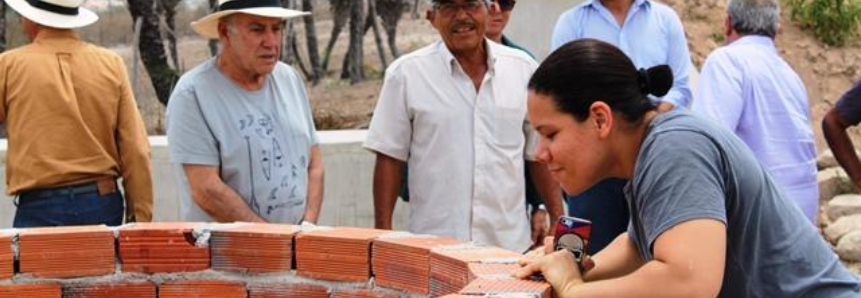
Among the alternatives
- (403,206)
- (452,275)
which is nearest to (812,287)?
(452,275)

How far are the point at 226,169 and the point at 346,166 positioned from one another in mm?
2390

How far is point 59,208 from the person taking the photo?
5.26 metres

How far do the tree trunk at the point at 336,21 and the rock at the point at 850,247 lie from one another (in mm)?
4143

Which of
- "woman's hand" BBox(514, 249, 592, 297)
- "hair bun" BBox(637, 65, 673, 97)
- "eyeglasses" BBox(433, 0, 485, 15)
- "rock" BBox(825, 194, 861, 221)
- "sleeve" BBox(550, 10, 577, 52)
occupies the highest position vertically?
"hair bun" BBox(637, 65, 673, 97)

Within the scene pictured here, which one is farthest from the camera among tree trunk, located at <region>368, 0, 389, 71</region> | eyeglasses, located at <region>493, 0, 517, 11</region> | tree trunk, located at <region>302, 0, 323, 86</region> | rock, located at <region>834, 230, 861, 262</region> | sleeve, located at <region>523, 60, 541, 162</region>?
tree trunk, located at <region>368, 0, 389, 71</region>

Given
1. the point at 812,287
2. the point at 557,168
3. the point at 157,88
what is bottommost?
the point at 157,88

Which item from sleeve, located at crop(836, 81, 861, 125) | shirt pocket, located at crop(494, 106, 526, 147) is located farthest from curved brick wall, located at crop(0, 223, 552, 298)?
sleeve, located at crop(836, 81, 861, 125)

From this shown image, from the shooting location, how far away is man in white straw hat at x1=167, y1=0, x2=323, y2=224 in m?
4.63

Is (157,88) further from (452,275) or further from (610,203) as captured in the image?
(452,275)

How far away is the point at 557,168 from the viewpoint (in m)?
2.89

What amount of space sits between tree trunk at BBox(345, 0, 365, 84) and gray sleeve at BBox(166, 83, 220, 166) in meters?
5.82

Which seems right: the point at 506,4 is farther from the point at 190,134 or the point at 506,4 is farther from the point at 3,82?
the point at 3,82

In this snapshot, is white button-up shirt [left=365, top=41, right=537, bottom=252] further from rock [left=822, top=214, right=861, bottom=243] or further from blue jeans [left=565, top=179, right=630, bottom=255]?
rock [left=822, top=214, right=861, bottom=243]

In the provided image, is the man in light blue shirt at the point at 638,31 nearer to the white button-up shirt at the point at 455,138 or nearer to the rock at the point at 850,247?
the white button-up shirt at the point at 455,138
